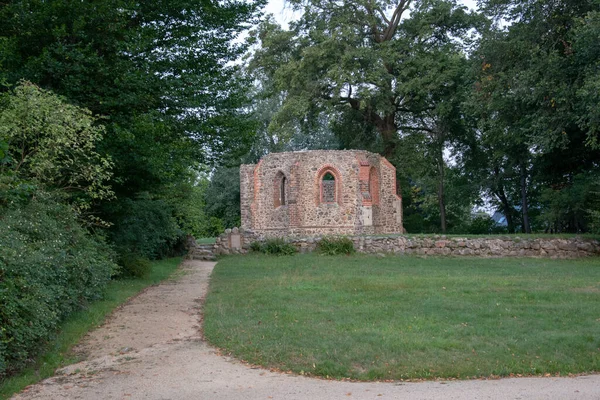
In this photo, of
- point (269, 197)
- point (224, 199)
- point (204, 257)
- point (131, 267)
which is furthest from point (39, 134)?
point (224, 199)

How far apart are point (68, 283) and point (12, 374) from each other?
2600mm

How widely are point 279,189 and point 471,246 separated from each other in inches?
460

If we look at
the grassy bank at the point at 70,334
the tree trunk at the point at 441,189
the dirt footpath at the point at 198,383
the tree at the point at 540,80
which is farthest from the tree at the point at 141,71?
the tree trunk at the point at 441,189

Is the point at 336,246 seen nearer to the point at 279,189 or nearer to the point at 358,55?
the point at 279,189

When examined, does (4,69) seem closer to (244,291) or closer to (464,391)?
(244,291)

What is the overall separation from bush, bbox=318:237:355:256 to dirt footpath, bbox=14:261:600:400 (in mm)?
13961

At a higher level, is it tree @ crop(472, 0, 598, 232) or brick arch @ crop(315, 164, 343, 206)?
tree @ crop(472, 0, 598, 232)

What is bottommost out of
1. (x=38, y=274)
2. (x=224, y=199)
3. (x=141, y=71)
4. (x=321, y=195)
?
(x=38, y=274)

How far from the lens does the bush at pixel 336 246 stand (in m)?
22.5

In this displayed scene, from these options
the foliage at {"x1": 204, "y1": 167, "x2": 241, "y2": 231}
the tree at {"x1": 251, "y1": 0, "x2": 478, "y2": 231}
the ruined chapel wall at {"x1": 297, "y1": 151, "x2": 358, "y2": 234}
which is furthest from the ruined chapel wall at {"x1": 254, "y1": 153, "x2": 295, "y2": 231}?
the foliage at {"x1": 204, "y1": 167, "x2": 241, "y2": 231}

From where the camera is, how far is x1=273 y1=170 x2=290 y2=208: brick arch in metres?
30.2

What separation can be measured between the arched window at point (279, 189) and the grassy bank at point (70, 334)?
15.0 metres

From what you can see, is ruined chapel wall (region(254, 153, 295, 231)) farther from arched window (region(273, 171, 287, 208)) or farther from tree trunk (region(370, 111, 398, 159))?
tree trunk (region(370, 111, 398, 159))

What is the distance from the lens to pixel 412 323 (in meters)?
8.62
